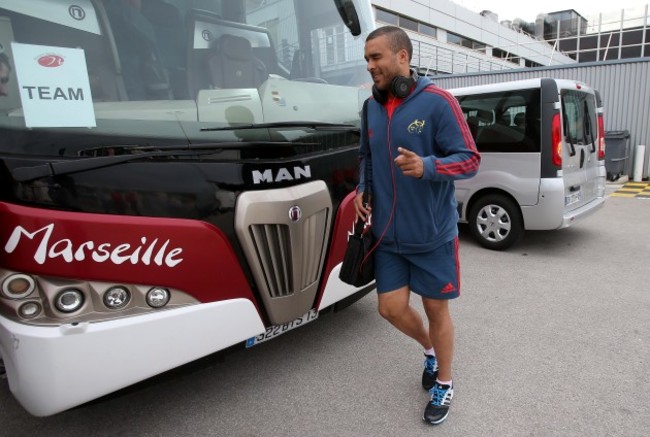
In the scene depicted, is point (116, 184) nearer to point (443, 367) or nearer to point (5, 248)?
point (5, 248)

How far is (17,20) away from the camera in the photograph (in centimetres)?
182

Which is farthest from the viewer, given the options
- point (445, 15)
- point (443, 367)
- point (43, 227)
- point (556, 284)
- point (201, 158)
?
point (445, 15)

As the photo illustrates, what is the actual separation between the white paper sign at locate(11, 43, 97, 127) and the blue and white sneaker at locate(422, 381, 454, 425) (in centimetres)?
207

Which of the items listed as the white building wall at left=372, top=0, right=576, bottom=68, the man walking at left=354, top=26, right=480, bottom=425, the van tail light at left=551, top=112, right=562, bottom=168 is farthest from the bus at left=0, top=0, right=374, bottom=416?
the white building wall at left=372, top=0, right=576, bottom=68

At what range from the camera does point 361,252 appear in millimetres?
2184

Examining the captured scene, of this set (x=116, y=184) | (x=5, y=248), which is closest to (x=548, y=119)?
(x=116, y=184)

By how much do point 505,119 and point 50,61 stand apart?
4520mm

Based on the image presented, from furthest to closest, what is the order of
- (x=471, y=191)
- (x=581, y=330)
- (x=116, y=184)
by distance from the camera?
(x=471, y=191)
(x=581, y=330)
(x=116, y=184)

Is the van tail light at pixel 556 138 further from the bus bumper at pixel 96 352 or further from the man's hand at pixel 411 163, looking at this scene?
the bus bumper at pixel 96 352

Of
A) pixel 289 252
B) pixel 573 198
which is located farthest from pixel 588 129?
pixel 289 252

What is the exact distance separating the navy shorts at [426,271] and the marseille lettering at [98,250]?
3.25ft

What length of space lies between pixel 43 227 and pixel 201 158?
676 millimetres

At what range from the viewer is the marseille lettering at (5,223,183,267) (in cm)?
169

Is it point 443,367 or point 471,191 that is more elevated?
point 471,191
